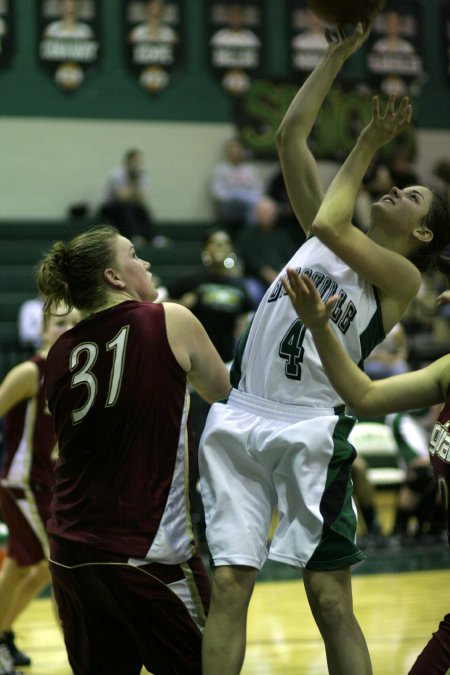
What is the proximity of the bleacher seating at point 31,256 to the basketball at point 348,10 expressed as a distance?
876 centimetres

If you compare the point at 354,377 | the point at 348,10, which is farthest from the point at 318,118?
the point at 354,377

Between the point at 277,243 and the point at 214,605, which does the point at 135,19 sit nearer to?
the point at 277,243

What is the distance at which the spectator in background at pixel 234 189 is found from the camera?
541 inches

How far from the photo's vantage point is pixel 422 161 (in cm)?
1520

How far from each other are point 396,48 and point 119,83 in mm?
3906

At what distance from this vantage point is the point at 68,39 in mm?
13883

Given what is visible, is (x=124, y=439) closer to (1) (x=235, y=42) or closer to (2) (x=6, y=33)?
(2) (x=6, y=33)

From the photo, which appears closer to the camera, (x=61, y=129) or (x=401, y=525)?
(x=401, y=525)

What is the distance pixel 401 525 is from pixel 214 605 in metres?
5.30

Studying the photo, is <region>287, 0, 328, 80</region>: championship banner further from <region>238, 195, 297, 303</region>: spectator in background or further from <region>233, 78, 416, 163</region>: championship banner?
<region>238, 195, 297, 303</region>: spectator in background

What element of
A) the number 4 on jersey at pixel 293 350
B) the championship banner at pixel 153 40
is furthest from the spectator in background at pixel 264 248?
the number 4 on jersey at pixel 293 350

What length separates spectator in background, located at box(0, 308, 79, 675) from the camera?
5168mm

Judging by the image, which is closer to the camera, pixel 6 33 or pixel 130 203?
pixel 130 203

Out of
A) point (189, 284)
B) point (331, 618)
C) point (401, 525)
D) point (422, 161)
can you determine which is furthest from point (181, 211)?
point (331, 618)
